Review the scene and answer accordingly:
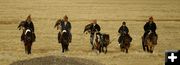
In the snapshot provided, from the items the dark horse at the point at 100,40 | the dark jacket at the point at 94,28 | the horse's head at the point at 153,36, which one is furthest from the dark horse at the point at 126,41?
the dark jacket at the point at 94,28

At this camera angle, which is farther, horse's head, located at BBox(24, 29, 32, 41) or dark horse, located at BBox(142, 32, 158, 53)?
dark horse, located at BBox(142, 32, 158, 53)

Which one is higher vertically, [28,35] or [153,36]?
[28,35]

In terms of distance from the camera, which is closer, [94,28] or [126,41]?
[126,41]

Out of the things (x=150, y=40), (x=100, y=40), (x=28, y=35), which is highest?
(x=28, y=35)

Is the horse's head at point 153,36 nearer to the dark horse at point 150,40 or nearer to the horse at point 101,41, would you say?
the dark horse at point 150,40

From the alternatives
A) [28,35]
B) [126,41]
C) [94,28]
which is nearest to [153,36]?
[126,41]

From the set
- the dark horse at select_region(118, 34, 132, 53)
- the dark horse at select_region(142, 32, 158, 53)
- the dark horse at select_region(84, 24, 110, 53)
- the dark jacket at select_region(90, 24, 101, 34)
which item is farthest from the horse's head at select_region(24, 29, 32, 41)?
the dark horse at select_region(142, 32, 158, 53)

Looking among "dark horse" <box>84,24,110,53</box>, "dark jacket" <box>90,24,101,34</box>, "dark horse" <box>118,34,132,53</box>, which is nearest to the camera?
"dark horse" <box>84,24,110,53</box>

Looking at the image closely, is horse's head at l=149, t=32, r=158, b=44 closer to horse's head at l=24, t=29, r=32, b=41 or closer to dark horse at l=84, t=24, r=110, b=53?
dark horse at l=84, t=24, r=110, b=53

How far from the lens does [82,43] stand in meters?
27.8

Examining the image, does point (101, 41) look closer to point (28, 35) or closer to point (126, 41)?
point (126, 41)

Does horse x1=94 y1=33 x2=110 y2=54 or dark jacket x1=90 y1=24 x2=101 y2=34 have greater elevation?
dark jacket x1=90 y1=24 x2=101 y2=34

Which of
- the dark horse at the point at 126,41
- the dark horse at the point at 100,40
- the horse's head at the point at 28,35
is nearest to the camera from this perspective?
the horse's head at the point at 28,35

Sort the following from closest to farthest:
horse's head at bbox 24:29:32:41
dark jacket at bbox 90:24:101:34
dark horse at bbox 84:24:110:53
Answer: horse's head at bbox 24:29:32:41
dark horse at bbox 84:24:110:53
dark jacket at bbox 90:24:101:34
